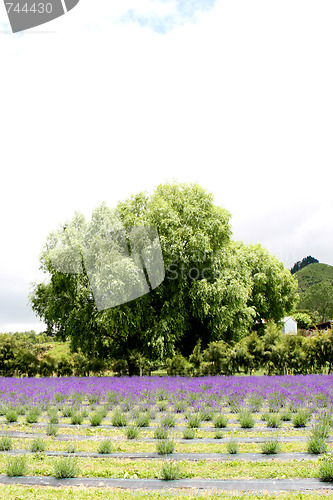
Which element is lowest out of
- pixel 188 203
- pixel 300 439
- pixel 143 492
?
pixel 300 439

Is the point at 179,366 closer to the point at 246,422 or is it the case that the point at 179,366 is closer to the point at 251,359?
the point at 251,359

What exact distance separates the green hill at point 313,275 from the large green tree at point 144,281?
105m

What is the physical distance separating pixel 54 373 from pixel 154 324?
7829 millimetres

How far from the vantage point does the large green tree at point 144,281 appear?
25281 millimetres

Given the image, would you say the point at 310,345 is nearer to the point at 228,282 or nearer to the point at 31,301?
the point at 228,282

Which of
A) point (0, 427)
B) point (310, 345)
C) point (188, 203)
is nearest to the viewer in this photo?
point (0, 427)

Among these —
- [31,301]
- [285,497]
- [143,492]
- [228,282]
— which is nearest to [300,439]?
[285,497]

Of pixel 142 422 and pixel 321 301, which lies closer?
pixel 142 422

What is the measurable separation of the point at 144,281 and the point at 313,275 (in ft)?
394

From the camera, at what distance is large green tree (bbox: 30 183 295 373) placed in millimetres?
25281

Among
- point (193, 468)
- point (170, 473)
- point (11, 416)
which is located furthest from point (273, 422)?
point (11, 416)

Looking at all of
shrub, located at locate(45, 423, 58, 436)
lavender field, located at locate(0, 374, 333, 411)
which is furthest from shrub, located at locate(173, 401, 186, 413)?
shrub, located at locate(45, 423, 58, 436)

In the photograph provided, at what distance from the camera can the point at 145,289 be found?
83.9ft

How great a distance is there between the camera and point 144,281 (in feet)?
83.6
